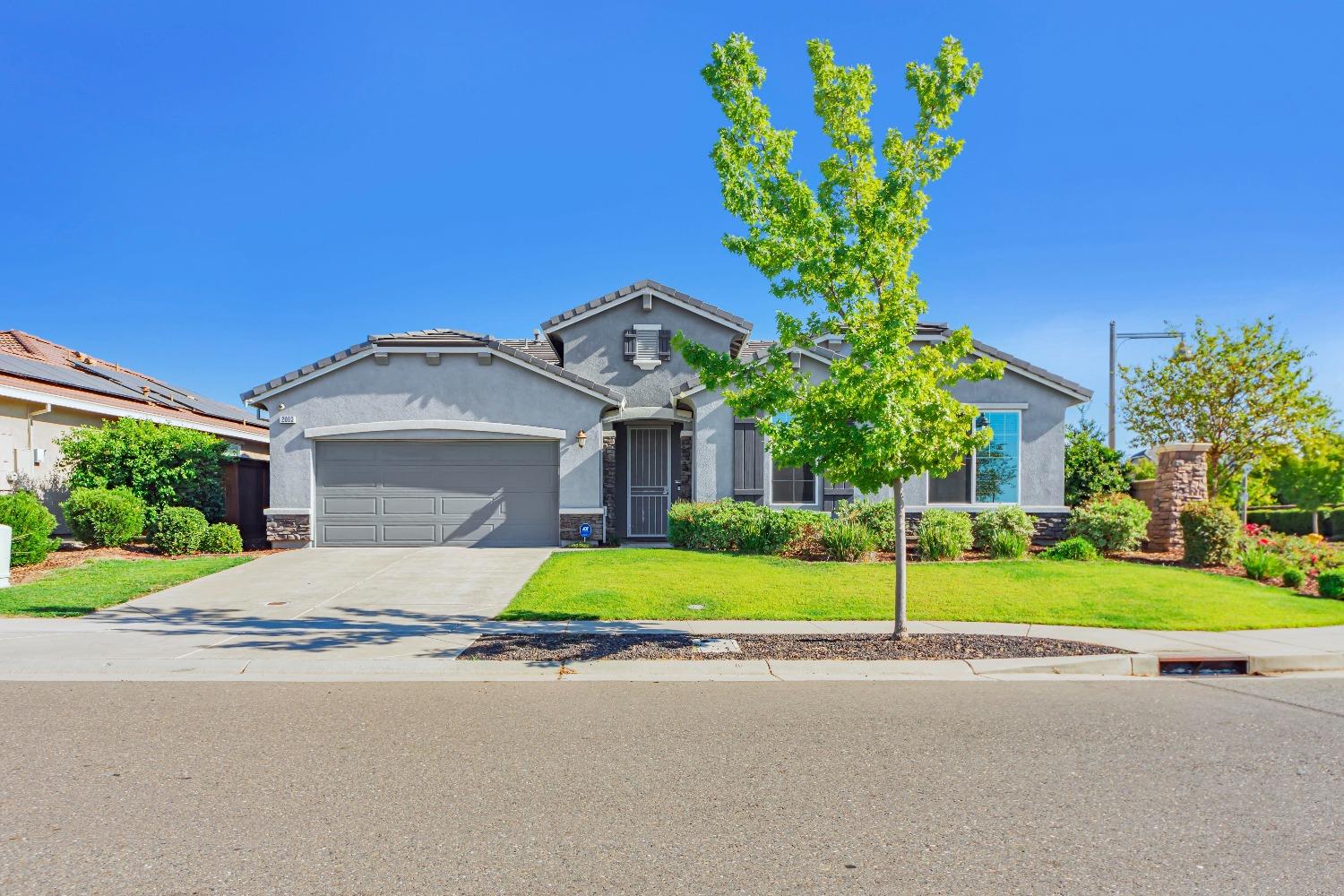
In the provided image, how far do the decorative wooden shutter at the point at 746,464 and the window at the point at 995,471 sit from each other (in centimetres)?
377

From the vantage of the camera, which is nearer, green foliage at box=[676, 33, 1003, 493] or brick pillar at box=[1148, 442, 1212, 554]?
green foliage at box=[676, 33, 1003, 493]

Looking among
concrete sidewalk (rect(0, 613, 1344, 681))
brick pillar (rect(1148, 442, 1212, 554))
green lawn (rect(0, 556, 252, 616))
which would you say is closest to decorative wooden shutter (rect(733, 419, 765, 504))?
concrete sidewalk (rect(0, 613, 1344, 681))

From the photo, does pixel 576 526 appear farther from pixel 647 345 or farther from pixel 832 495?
pixel 832 495

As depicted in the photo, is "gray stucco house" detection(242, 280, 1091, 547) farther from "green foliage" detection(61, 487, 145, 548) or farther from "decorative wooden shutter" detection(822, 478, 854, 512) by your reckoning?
"green foliage" detection(61, 487, 145, 548)

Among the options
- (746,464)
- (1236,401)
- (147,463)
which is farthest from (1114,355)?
(147,463)

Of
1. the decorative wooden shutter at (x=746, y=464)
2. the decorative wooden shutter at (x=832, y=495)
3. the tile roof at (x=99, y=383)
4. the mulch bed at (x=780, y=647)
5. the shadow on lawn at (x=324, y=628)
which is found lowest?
the mulch bed at (x=780, y=647)

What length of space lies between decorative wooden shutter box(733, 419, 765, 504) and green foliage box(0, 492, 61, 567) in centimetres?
1234

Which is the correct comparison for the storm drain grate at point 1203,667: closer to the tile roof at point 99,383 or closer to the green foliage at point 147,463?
the green foliage at point 147,463

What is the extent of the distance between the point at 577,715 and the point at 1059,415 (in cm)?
1542

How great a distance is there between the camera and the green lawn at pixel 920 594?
10.6 meters

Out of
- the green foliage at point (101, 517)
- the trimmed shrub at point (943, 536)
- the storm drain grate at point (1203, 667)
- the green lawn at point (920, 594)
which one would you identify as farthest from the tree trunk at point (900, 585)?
the green foliage at point (101, 517)

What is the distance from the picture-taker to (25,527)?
13352 mm

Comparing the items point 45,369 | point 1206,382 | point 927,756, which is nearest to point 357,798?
point 927,756

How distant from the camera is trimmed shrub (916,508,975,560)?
15.7 m
